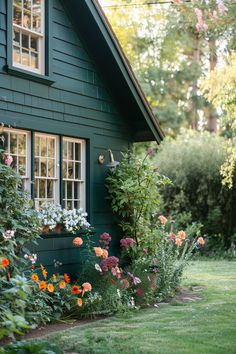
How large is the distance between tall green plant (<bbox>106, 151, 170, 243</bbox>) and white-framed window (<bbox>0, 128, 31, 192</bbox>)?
191cm

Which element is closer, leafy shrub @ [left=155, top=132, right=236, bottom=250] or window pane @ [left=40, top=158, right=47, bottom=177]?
window pane @ [left=40, top=158, right=47, bottom=177]

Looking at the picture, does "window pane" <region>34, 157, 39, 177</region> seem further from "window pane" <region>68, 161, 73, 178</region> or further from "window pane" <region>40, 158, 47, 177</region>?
"window pane" <region>68, 161, 73, 178</region>

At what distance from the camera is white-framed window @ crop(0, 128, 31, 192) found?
30.0ft

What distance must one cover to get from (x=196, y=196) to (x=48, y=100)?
1121 cm

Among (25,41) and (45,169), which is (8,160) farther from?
(25,41)

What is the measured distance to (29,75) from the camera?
9445mm

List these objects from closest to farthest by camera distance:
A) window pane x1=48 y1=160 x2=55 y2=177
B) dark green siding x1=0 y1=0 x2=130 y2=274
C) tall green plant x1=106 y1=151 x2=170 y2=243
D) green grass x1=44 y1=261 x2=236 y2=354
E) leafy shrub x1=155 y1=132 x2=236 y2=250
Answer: green grass x1=44 y1=261 x2=236 y2=354, dark green siding x1=0 y1=0 x2=130 y2=274, window pane x1=48 y1=160 x2=55 y2=177, tall green plant x1=106 y1=151 x2=170 y2=243, leafy shrub x1=155 y1=132 x2=236 y2=250

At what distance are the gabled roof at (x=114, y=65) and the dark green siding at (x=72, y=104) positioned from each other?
162 mm

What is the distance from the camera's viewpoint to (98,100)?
37.1 ft

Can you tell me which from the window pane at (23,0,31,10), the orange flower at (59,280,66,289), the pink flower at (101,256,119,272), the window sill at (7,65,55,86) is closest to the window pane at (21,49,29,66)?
the window sill at (7,65,55,86)

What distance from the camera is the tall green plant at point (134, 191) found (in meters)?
10.9

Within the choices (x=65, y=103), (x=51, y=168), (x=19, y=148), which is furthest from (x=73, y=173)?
(x=19, y=148)

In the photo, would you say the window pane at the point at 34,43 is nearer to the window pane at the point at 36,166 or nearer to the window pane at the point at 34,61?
the window pane at the point at 34,61

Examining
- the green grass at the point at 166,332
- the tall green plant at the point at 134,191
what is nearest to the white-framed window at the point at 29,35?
the tall green plant at the point at 134,191
